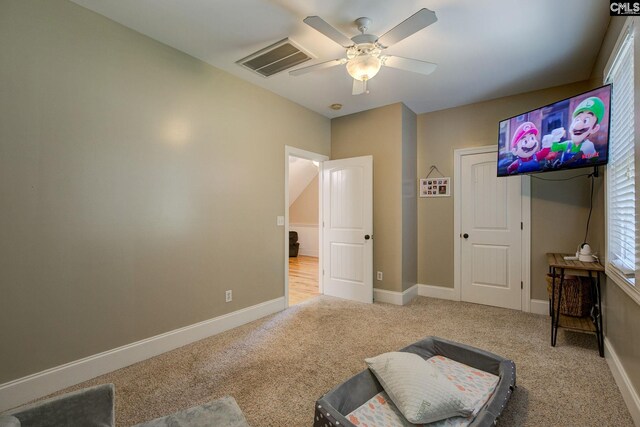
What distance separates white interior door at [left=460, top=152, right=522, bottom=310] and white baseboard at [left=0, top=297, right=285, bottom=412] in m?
2.96

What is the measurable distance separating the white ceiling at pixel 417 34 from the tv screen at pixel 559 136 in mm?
535

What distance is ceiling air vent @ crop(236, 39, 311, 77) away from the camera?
8.39ft

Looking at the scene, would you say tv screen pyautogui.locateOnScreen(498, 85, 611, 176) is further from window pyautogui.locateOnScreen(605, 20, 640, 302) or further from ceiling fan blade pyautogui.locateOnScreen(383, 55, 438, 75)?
ceiling fan blade pyautogui.locateOnScreen(383, 55, 438, 75)

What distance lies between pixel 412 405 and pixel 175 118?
9.27 feet

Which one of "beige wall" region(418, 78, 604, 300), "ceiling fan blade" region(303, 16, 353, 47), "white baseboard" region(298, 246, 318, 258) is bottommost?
"white baseboard" region(298, 246, 318, 258)

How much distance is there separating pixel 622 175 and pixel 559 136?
0.70 metres

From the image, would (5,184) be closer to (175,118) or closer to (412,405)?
(175,118)

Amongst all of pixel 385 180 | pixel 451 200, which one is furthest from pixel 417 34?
pixel 451 200

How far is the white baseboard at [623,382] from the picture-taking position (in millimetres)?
1699

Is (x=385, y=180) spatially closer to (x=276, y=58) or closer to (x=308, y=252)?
(x=276, y=58)

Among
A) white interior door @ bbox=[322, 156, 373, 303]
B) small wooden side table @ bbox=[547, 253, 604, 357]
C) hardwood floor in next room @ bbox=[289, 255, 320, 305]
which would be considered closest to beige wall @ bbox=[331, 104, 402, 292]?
white interior door @ bbox=[322, 156, 373, 303]

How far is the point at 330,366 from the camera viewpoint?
7.65 ft

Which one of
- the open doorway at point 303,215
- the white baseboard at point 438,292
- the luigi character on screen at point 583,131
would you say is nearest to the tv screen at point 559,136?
the luigi character on screen at point 583,131

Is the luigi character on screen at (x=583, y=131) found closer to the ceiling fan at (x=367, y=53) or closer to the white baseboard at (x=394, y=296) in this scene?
the ceiling fan at (x=367, y=53)
